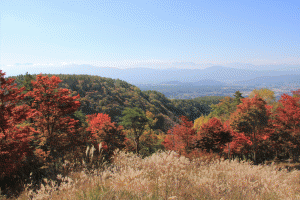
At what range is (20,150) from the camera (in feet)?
26.8

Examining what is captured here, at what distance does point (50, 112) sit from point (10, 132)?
9.49ft

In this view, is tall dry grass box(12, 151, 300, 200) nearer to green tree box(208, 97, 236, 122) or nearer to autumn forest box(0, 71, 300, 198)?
autumn forest box(0, 71, 300, 198)

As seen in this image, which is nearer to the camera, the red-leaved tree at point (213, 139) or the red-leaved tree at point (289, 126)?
the red-leaved tree at point (289, 126)

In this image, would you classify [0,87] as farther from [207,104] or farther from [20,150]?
[207,104]

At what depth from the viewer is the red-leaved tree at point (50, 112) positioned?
10445 millimetres

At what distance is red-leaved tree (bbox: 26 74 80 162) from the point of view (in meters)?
10.4

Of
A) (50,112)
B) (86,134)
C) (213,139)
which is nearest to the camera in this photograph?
(50,112)

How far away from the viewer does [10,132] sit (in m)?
8.12

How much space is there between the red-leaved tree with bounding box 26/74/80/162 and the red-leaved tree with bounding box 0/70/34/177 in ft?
5.60

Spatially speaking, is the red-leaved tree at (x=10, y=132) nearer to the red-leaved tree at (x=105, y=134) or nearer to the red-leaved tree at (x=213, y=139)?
the red-leaved tree at (x=105, y=134)

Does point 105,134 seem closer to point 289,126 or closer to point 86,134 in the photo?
point 86,134

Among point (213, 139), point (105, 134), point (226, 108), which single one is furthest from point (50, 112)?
point (226, 108)

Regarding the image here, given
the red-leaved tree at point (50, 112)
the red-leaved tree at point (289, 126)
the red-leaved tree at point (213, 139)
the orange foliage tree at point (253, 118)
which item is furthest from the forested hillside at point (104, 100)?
the red-leaved tree at point (50, 112)

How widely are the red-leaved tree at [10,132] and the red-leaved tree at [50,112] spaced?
1706mm
